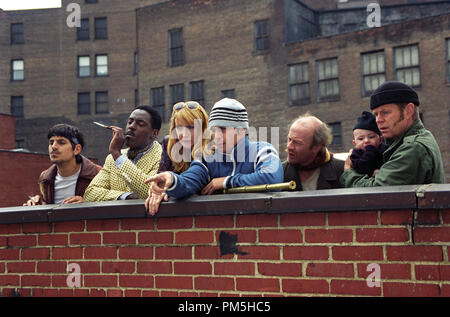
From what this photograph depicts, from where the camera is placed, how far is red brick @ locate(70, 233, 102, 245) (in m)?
4.20

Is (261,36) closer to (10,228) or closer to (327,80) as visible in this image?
(327,80)

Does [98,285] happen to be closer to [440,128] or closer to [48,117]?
[440,128]

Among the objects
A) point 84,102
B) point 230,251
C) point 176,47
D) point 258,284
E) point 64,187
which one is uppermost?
point 176,47

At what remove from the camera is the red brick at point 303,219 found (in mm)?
3379

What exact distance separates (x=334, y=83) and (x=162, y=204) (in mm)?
21136

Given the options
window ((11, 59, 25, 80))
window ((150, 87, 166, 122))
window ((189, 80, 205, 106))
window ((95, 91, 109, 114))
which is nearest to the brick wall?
window ((189, 80, 205, 106))

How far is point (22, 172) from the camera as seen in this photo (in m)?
21.6

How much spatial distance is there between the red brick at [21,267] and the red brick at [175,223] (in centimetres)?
133

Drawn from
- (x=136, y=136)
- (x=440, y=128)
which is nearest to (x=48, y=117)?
(x=440, y=128)

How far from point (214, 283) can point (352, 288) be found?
0.97m

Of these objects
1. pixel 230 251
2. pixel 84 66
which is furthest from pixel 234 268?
pixel 84 66

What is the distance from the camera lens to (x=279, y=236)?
3512mm

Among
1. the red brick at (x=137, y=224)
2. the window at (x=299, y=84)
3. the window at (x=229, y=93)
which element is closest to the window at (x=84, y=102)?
the window at (x=229, y=93)

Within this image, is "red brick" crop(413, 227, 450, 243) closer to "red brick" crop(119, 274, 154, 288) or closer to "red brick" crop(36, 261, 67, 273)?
"red brick" crop(119, 274, 154, 288)
